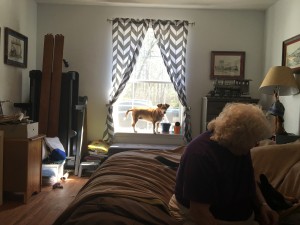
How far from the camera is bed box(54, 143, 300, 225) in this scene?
151 centimetres

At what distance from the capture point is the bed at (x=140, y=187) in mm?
1512

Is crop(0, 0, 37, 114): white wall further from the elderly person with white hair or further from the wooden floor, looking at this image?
the elderly person with white hair

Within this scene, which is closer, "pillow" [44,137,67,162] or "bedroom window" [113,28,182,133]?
"pillow" [44,137,67,162]

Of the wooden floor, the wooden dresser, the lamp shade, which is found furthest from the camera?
the wooden dresser

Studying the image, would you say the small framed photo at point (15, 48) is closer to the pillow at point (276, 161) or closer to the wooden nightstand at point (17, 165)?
the wooden nightstand at point (17, 165)

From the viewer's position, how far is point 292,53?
3855 millimetres

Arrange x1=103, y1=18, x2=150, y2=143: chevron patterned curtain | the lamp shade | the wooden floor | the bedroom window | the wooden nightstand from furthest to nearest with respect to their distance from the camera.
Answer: the bedroom window, x1=103, y1=18, x2=150, y2=143: chevron patterned curtain, the lamp shade, the wooden nightstand, the wooden floor

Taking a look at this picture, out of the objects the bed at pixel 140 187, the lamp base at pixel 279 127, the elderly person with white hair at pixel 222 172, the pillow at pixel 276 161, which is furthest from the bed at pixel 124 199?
the lamp base at pixel 279 127

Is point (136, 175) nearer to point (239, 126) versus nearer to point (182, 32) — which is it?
point (239, 126)

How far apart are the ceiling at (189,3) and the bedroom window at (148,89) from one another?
0.46 meters

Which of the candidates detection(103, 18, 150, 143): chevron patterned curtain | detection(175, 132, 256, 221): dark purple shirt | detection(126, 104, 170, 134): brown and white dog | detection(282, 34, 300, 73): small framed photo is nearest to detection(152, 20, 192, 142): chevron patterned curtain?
detection(103, 18, 150, 143): chevron patterned curtain

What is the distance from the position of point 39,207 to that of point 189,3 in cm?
336

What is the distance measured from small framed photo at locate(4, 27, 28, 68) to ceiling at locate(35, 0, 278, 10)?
859 mm

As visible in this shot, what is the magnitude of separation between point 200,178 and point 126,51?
148 inches
